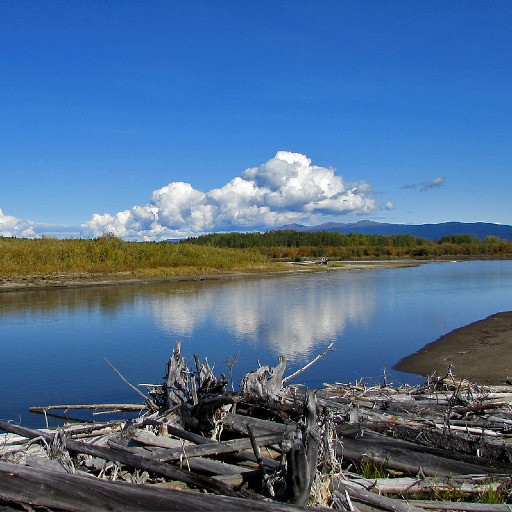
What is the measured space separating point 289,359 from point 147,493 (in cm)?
1052

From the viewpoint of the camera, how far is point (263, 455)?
6.42 metres

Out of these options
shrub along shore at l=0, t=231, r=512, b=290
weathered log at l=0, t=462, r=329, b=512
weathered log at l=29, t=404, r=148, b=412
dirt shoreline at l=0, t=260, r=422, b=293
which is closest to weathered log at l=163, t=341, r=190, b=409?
weathered log at l=29, t=404, r=148, b=412

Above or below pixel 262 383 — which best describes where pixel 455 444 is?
below

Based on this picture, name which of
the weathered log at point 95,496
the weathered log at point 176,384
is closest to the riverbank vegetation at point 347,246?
the weathered log at point 176,384

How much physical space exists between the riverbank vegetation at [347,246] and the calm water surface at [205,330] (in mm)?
54007

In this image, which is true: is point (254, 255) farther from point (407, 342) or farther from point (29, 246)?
point (407, 342)

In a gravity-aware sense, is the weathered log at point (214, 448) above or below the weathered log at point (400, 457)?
above

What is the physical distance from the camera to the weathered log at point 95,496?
4.95 meters

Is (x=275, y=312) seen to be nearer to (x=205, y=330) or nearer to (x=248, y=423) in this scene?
(x=205, y=330)

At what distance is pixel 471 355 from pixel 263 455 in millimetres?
11348

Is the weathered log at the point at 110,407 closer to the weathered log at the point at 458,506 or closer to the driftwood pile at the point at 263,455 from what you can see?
the driftwood pile at the point at 263,455

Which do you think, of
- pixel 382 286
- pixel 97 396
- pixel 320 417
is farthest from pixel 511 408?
pixel 382 286

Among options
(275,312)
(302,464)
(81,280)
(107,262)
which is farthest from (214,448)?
(107,262)

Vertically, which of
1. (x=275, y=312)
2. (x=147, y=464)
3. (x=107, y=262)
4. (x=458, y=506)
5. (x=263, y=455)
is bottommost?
(x=275, y=312)
